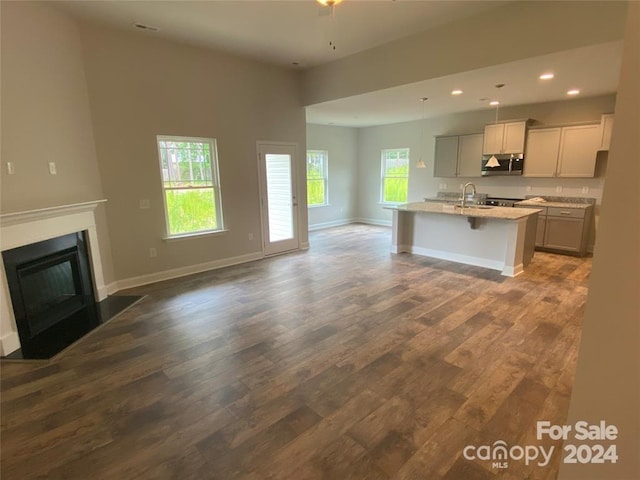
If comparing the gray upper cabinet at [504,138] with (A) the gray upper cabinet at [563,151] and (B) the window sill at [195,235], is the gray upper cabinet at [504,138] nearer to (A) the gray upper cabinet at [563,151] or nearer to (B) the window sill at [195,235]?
(A) the gray upper cabinet at [563,151]

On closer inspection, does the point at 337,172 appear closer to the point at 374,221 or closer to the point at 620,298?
the point at 374,221

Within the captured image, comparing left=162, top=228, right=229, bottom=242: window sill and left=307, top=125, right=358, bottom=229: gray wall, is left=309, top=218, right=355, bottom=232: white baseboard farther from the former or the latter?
left=162, top=228, right=229, bottom=242: window sill

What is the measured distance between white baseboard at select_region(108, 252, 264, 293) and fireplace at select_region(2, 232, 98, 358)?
18.6 inches

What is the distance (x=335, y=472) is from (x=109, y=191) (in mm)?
4234

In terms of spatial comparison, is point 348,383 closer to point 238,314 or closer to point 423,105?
point 238,314

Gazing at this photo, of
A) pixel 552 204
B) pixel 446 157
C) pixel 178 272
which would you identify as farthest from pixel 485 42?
pixel 178 272

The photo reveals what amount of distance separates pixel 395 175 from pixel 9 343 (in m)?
8.21

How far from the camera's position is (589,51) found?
3342 mm

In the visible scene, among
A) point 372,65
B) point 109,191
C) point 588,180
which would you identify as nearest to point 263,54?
point 372,65

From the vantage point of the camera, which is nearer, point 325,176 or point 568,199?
point 568,199

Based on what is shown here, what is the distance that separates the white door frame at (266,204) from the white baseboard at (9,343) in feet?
11.7

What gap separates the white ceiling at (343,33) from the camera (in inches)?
138

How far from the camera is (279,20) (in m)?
3.85

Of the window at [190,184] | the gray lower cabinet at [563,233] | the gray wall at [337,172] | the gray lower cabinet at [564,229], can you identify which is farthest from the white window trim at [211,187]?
the gray lower cabinet at [563,233]
